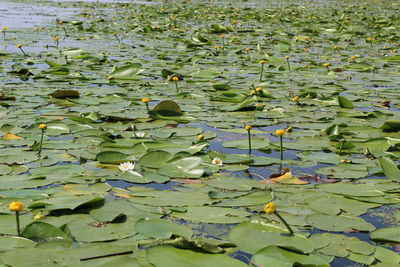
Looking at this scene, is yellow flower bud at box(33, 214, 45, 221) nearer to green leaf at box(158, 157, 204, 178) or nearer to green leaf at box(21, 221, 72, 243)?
green leaf at box(21, 221, 72, 243)

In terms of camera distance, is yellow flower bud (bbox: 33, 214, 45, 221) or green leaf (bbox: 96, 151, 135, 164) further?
green leaf (bbox: 96, 151, 135, 164)

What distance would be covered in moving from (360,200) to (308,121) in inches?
45.0

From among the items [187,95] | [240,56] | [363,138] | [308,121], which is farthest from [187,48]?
[363,138]

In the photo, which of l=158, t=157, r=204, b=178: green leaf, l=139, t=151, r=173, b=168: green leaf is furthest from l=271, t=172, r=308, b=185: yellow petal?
l=139, t=151, r=173, b=168: green leaf

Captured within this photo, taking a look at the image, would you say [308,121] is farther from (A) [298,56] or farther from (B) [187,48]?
(B) [187,48]

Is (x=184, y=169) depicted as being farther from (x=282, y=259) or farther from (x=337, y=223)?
(x=282, y=259)

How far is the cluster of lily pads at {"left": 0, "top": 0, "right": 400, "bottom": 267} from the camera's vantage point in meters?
1.47

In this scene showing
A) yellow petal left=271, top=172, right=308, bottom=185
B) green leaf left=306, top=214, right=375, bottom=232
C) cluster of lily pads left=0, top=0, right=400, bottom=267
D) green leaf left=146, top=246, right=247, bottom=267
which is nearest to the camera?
green leaf left=146, top=246, right=247, bottom=267

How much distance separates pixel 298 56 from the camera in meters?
5.48

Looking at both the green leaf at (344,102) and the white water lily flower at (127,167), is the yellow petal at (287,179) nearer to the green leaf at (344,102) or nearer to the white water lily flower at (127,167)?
the white water lily flower at (127,167)

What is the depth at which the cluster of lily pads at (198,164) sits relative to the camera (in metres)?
1.47

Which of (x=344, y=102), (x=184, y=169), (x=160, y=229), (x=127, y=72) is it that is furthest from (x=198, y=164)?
(x=127, y=72)

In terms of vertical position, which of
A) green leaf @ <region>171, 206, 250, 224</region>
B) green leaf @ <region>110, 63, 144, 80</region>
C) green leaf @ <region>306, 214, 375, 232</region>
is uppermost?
green leaf @ <region>306, 214, 375, 232</region>

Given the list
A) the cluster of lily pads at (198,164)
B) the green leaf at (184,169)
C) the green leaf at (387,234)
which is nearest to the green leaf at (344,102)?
the cluster of lily pads at (198,164)
